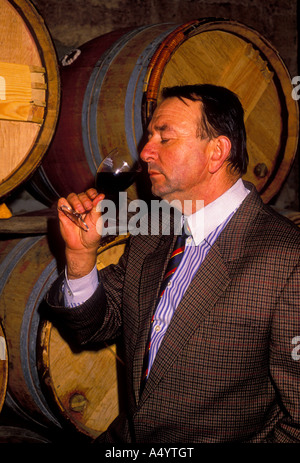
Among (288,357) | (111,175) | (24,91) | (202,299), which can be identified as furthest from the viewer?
(111,175)

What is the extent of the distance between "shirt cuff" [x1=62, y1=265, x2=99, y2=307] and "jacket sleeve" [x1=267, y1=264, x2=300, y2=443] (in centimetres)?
73

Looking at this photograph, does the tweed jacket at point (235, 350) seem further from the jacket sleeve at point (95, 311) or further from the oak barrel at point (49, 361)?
the oak barrel at point (49, 361)

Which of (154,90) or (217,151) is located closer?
(217,151)

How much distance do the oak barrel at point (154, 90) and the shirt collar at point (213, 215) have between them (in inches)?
18.5

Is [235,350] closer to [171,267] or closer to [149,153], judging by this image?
[171,267]

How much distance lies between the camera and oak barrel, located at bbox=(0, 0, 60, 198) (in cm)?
169

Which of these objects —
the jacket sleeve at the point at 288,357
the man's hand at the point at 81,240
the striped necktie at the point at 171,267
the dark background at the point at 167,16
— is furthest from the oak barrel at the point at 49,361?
the dark background at the point at 167,16

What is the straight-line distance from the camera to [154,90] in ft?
6.32

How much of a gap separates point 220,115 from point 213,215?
1.39 ft

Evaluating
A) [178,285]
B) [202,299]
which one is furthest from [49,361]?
[202,299]

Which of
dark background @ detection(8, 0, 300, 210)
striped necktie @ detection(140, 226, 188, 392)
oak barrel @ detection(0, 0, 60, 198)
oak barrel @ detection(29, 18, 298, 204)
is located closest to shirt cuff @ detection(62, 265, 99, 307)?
striped necktie @ detection(140, 226, 188, 392)

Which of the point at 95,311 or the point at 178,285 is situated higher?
the point at 178,285

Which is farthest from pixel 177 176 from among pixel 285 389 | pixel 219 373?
pixel 285 389
